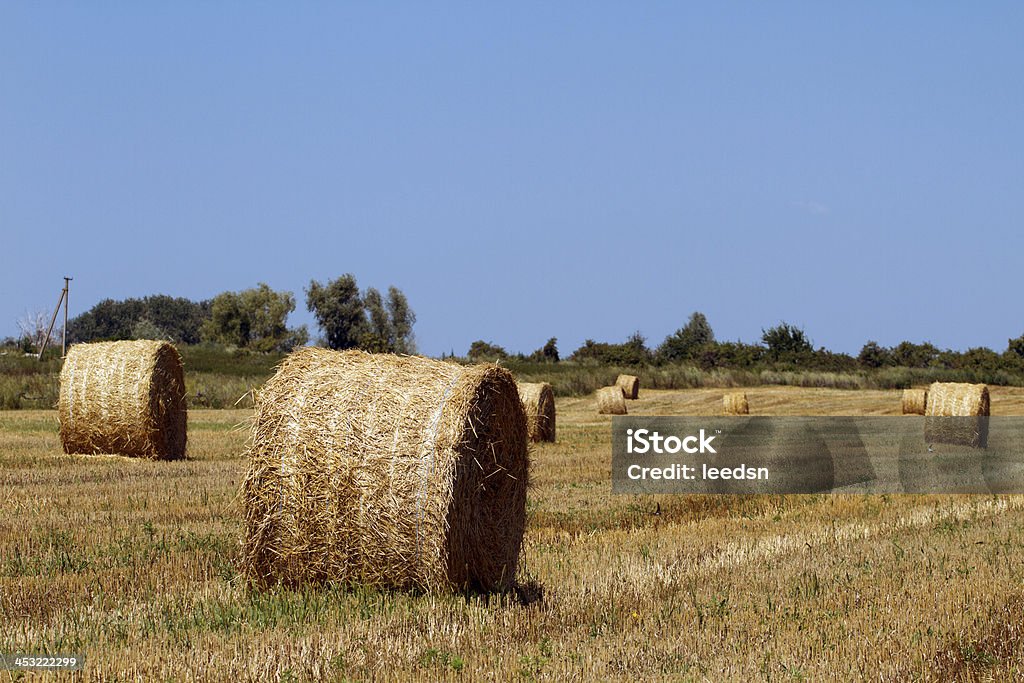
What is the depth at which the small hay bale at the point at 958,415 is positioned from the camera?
23453 millimetres

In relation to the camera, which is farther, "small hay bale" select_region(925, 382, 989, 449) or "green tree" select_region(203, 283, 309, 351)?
"green tree" select_region(203, 283, 309, 351)

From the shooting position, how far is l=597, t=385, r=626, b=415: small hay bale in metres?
35.2

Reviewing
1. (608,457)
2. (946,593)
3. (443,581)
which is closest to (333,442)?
(443,581)

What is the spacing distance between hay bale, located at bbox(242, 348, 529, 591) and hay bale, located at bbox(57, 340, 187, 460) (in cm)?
1053

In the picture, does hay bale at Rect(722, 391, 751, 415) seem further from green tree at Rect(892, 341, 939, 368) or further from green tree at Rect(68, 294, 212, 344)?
green tree at Rect(68, 294, 212, 344)

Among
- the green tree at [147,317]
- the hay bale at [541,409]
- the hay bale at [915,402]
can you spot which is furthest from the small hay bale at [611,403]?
the green tree at [147,317]

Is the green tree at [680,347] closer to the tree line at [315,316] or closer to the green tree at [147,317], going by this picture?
the tree line at [315,316]

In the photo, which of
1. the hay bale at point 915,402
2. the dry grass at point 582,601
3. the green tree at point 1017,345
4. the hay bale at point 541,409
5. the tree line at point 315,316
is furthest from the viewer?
the tree line at point 315,316

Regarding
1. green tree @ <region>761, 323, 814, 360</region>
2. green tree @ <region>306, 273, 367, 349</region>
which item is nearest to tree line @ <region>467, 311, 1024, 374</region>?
green tree @ <region>761, 323, 814, 360</region>

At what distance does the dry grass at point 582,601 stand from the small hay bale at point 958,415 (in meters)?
10.5

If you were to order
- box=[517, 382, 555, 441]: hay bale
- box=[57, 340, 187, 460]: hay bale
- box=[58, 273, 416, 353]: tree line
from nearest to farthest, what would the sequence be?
box=[57, 340, 187, 460]: hay bale, box=[517, 382, 555, 441]: hay bale, box=[58, 273, 416, 353]: tree line

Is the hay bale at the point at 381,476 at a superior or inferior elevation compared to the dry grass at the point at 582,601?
superior

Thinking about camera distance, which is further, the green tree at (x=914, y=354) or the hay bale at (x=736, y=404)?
the green tree at (x=914, y=354)

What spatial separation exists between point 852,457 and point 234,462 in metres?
9.94
